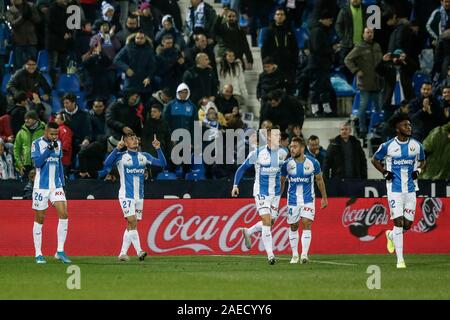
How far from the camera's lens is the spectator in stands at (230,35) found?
28.3 metres

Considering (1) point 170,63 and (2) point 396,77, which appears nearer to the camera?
(1) point 170,63

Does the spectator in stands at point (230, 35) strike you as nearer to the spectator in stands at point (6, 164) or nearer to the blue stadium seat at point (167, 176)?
the blue stadium seat at point (167, 176)

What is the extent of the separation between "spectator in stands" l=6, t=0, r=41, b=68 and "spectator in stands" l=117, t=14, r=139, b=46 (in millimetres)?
1938

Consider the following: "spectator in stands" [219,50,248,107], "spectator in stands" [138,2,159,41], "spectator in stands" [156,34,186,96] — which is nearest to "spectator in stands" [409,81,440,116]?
"spectator in stands" [219,50,248,107]

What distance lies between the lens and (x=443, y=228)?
2416cm

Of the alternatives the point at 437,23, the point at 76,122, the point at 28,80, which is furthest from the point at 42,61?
the point at 437,23

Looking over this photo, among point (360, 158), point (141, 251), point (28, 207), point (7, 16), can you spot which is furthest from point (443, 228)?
point (7, 16)

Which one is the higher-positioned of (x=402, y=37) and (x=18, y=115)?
(x=402, y=37)

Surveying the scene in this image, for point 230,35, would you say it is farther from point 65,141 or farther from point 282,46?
point 65,141

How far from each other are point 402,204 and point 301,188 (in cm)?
186

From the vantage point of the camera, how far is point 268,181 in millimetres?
21219

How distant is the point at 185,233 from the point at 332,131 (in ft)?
17.5

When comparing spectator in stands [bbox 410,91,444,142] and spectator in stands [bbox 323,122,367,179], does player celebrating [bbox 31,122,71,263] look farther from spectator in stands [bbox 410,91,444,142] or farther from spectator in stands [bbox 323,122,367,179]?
spectator in stands [bbox 410,91,444,142]

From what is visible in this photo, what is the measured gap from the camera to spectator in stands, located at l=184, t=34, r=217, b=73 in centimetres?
2783
